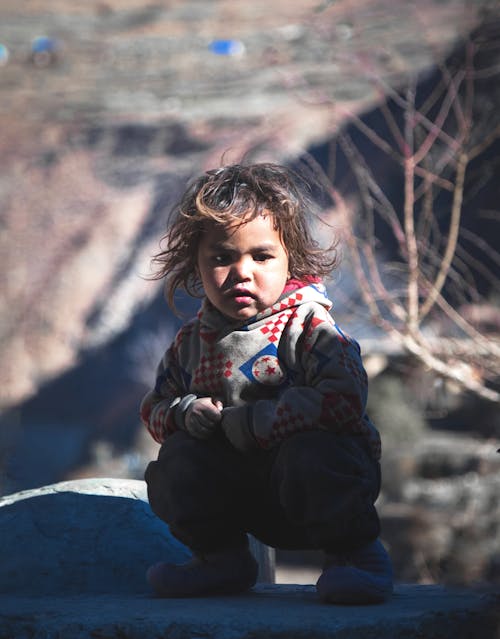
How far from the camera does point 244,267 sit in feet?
6.14

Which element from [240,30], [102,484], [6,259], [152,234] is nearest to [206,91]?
[240,30]

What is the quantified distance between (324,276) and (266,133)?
642 cm

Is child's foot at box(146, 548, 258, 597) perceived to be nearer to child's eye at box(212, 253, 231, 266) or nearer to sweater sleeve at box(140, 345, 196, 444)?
sweater sleeve at box(140, 345, 196, 444)

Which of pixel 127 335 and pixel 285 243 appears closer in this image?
pixel 285 243

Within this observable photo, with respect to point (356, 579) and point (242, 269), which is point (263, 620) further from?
point (242, 269)

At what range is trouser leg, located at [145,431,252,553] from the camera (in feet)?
6.02

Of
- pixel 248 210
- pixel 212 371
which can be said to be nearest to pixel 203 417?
pixel 212 371

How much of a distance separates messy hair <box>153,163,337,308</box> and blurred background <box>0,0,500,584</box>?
462cm

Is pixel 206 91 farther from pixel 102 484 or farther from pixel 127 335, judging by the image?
pixel 102 484

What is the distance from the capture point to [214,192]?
76.1 inches

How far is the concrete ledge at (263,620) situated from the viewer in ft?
4.94

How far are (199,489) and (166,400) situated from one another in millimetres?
253

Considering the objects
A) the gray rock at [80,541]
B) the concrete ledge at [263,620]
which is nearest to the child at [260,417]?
the concrete ledge at [263,620]

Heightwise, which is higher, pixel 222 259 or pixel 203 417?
pixel 222 259
